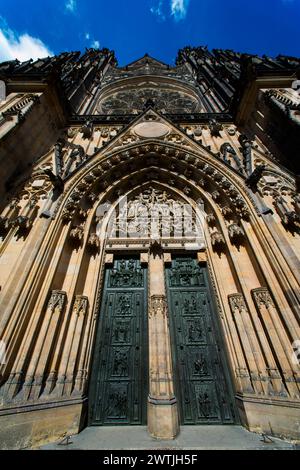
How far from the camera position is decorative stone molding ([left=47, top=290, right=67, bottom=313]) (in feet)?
14.3

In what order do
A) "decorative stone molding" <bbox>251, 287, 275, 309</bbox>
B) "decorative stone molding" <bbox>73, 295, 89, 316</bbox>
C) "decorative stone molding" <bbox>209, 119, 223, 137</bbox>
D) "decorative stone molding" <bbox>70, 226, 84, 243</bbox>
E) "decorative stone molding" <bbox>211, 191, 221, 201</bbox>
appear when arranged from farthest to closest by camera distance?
1. "decorative stone molding" <bbox>209, 119, 223, 137</bbox>
2. "decorative stone molding" <bbox>211, 191, 221, 201</bbox>
3. "decorative stone molding" <bbox>70, 226, 84, 243</bbox>
4. "decorative stone molding" <bbox>73, 295, 89, 316</bbox>
5. "decorative stone molding" <bbox>251, 287, 275, 309</bbox>

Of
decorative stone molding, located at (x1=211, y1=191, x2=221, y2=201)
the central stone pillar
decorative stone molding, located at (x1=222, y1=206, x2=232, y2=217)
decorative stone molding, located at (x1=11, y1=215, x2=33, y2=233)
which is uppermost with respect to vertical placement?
decorative stone molding, located at (x1=211, y1=191, x2=221, y2=201)

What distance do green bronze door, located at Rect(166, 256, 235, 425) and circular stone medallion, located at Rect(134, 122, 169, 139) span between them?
201 inches

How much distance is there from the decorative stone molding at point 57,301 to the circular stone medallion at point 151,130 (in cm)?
617

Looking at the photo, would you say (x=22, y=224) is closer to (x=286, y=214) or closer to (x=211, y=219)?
(x=211, y=219)

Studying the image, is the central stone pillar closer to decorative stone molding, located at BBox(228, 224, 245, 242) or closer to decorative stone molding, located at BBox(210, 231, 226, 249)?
decorative stone molding, located at BBox(210, 231, 226, 249)

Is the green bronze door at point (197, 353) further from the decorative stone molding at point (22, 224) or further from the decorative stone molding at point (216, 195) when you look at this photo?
the decorative stone molding at point (22, 224)

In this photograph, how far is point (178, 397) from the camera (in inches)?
170

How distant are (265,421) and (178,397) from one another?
1.46m

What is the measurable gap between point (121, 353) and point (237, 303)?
2.62 metres

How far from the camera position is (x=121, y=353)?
4.78 meters

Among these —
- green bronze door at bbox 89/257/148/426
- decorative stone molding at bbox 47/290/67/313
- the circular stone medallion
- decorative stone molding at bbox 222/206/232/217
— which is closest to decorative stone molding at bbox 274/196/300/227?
decorative stone molding at bbox 222/206/232/217
